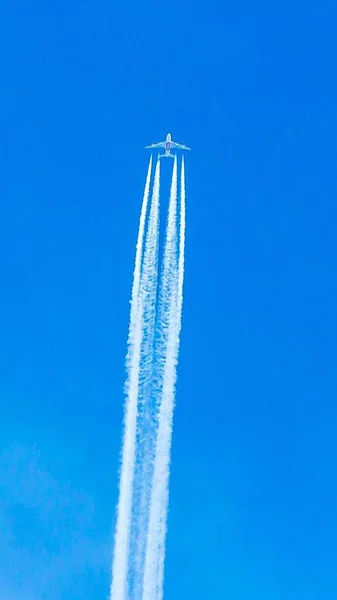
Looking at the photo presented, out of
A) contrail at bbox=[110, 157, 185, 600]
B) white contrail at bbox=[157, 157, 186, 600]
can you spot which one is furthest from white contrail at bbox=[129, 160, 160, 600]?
white contrail at bbox=[157, 157, 186, 600]

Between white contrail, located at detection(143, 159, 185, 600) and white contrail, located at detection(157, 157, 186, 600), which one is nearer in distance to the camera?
white contrail, located at detection(143, 159, 185, 600)

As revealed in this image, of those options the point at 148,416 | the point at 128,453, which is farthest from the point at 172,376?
the point at 128,453

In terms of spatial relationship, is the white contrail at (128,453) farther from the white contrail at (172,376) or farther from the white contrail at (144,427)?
the white contrail at (172,376)

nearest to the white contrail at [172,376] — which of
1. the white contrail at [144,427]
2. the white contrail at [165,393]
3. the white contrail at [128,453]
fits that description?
the white contrail at [165,393]

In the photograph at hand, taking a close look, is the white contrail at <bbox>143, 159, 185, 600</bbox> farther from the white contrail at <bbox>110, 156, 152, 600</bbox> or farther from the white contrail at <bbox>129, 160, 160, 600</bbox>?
the white contrail at <bbox>110, 156, 152, 600</bbox>

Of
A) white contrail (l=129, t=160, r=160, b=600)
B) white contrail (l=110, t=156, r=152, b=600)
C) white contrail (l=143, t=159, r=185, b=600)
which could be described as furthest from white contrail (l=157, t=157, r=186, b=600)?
white contrail (l=110, t=156, r=152, b=600)
